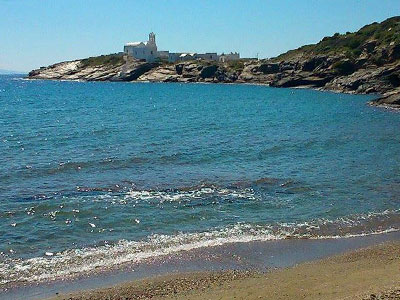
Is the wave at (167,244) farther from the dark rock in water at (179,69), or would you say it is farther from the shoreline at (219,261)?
the dark rock in water at (179,69)

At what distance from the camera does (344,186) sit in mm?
29922

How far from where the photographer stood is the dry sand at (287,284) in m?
13.4

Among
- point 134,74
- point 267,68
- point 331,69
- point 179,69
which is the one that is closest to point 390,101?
point 331,69

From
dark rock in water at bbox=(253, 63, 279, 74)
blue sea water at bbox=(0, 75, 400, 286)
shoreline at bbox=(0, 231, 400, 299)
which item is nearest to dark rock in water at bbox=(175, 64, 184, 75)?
dark rock in water at bbox=(253, 63, 279, 74)

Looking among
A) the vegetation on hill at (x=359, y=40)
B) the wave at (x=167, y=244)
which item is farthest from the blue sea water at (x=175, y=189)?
the vegetation on hill at (x=359, y=40)

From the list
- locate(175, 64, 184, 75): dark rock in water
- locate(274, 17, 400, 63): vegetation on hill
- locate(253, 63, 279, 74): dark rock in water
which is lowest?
locate(175, 64, 184, 75): dark rock in water

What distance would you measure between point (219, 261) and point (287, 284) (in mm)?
3931

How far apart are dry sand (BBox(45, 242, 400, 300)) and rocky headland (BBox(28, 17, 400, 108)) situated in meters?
69.2

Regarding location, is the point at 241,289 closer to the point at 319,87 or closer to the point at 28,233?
the point at 28,233

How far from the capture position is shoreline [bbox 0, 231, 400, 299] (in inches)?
624

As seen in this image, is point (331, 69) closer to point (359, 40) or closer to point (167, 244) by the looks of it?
point (359, 40)

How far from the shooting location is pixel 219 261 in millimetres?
18250

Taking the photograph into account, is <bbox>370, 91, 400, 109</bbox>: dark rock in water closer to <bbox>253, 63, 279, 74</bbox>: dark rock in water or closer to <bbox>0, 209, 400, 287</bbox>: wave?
<bbox>0, 209, 400, 287</bbox>: wave

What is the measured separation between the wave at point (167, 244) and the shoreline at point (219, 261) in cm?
52
